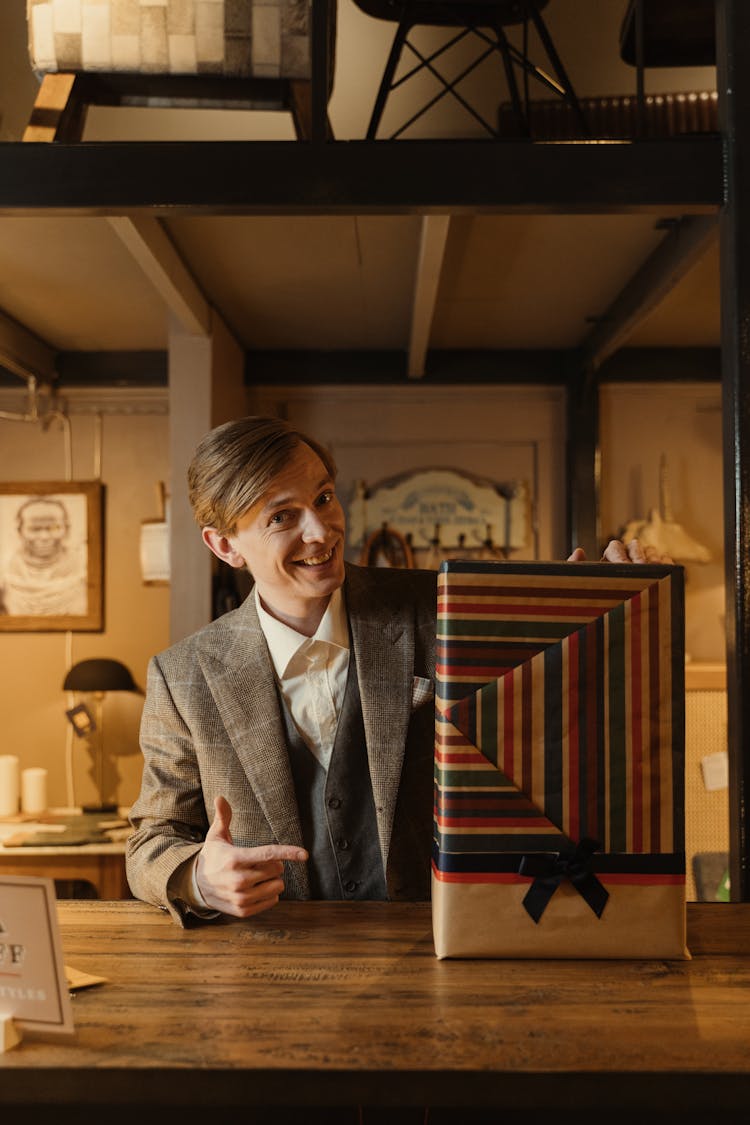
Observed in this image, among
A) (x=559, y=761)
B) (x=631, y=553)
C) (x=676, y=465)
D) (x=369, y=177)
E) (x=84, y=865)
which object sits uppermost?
(x=369, y=177)

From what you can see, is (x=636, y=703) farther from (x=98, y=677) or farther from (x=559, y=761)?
(x=98, y=677)

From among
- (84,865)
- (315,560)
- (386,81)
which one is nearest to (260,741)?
(315,560)

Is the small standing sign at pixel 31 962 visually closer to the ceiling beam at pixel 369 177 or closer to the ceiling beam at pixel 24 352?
the ceiling beam at pixel 369 177

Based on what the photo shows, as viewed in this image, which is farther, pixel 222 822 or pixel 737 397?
pixel 737 397

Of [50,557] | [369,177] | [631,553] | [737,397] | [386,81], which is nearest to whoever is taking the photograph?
[631,553]

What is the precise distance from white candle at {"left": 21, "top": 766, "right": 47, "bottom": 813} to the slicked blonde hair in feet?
10.6

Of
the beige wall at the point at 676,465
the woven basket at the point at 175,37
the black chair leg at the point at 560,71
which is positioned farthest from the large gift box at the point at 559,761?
→ the beige wall at the point at 676,465

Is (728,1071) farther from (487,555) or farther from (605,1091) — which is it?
(487,555)

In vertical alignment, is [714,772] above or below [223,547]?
below

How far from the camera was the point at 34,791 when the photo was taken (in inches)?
180

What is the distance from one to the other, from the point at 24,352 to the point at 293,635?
328cm

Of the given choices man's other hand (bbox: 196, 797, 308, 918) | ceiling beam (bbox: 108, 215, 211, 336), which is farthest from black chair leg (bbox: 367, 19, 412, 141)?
man's other hand (bbox: 196, 797, 308, 918)

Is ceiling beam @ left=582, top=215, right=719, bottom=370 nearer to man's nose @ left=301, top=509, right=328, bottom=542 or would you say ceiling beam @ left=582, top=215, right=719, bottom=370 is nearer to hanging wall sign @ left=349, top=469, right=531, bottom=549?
hanging wall sign @ left=349, top=469, right=531, bottom=549

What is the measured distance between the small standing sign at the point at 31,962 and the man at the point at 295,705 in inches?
22.3
